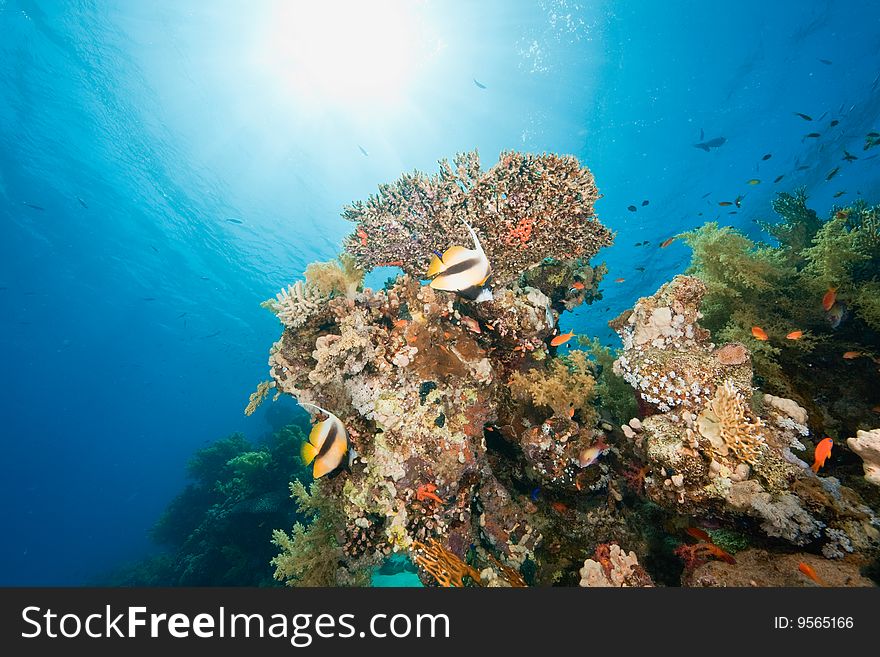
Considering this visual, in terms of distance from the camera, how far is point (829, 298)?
383 cm

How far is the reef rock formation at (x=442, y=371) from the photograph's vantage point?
3.53 metres

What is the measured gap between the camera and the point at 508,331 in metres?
4.19

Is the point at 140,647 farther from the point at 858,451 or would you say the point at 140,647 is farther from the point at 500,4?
the point at 500,4

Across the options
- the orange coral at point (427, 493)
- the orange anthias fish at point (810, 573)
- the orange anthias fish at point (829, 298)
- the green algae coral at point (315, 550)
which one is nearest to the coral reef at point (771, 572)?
the orange anthias fish at point (810, 573)

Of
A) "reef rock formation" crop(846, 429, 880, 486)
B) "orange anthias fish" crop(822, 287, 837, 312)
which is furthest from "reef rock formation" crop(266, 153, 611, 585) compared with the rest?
"orange anthias fish" crop(822, 287, 837, 312)

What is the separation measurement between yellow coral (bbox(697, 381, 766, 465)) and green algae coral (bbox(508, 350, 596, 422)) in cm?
113

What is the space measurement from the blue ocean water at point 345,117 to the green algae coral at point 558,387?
9.06 metres

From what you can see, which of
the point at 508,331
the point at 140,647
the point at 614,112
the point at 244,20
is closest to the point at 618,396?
the point at 508,331

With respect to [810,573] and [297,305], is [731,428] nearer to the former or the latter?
[810,573]

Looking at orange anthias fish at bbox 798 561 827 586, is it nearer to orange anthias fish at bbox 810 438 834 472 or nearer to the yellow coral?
the yellow coral

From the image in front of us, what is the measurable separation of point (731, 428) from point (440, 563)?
9.64 ft

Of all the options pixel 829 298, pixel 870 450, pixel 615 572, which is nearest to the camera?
pixel 870 450

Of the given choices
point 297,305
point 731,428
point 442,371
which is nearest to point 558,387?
point 442,371

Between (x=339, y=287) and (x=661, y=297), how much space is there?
13.1 ft
